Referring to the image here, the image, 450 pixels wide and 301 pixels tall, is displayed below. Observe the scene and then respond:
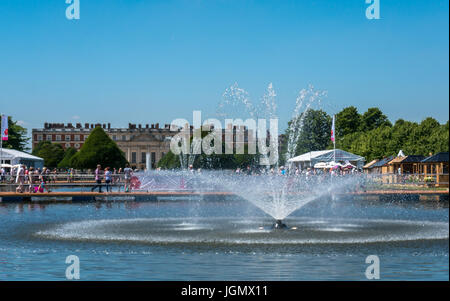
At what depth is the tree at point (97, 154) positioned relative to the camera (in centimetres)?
8881

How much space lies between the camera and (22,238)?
57.4 feet

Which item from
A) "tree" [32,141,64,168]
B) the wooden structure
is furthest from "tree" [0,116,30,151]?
the wooden structure

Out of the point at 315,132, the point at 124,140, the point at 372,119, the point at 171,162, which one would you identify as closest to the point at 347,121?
the point at 372,119

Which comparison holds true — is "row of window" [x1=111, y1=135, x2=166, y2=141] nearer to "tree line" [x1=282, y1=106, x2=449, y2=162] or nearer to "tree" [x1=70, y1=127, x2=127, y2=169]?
"tree line" [x1=282, y1=106, x2=449, y2=162]

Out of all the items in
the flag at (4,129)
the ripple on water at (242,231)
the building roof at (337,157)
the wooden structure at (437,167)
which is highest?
the flag at (4,129)

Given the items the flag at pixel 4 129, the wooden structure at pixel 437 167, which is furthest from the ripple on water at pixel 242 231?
the flag at pixel 4 129

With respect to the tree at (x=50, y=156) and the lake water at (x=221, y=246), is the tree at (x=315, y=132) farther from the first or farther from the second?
the lake water at (x=221, y=246)

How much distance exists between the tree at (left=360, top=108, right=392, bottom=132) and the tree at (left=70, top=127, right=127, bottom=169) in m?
40.2

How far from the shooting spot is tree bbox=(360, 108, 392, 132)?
106 meters

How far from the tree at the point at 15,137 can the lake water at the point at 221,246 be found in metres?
78.9

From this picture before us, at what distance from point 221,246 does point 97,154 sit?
75.5 metres
